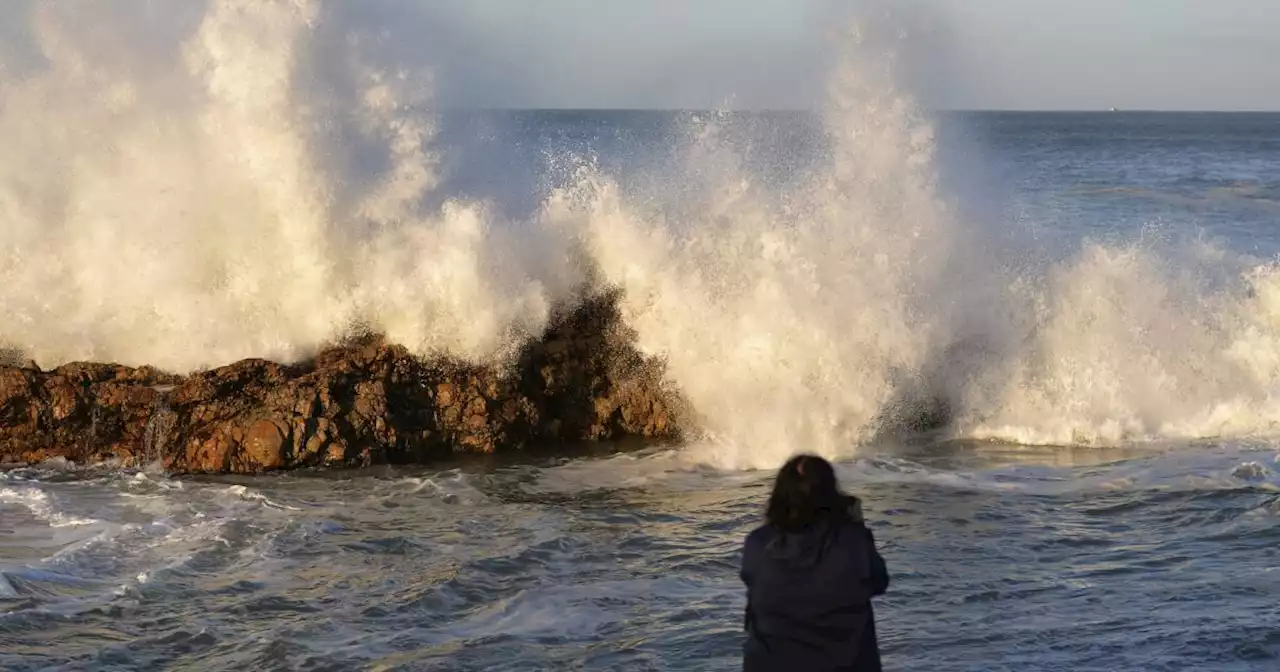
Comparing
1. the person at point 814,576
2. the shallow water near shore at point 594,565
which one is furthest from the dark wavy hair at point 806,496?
the shallow water near shore at point 594,565

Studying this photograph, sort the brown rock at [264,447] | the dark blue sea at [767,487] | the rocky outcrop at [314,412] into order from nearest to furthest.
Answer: the dark blue sea at [767,487], the brown rock at [264,447], the rocky outcrop at [314,412]

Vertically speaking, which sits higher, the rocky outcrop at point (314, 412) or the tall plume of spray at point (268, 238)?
the tall plume of spray at point (268, 238)

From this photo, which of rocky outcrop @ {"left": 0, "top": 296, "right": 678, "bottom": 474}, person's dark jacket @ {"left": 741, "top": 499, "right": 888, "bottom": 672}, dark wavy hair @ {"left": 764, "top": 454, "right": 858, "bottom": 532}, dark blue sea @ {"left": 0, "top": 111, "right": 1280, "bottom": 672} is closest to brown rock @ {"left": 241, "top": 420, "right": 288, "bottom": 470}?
rocky outcrop @ {"left": 0, "top": 296, "right": 678, "bottom": 474}

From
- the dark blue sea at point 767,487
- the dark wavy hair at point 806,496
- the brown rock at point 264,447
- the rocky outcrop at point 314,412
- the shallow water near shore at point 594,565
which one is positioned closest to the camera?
the dark wavy hair at point 806,496

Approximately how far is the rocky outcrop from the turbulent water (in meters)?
0.27

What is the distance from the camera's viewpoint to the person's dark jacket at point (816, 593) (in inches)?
147

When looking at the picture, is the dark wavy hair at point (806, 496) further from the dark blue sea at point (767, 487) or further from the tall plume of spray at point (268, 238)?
the tall plume of spray at point (268, 238)

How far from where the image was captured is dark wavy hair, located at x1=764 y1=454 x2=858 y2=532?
12.2ft

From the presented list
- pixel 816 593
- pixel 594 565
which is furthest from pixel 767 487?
pixel 816 593

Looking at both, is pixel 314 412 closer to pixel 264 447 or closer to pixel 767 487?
pixel 264 447

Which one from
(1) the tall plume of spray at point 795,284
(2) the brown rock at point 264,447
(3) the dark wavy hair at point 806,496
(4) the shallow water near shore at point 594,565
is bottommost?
(4) the shallow water near shore at point 594,565

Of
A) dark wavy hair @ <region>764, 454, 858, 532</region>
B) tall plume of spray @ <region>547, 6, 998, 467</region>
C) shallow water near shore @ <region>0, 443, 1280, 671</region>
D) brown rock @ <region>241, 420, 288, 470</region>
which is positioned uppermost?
tall plume of spray @ <region>547, 6, 998, 467</region>

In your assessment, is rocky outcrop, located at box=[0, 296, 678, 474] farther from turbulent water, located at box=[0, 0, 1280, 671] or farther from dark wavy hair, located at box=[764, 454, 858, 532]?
dark wavy hair, located at box=[764, 454, 858, 532]

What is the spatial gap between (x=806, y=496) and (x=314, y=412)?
6.15 m
